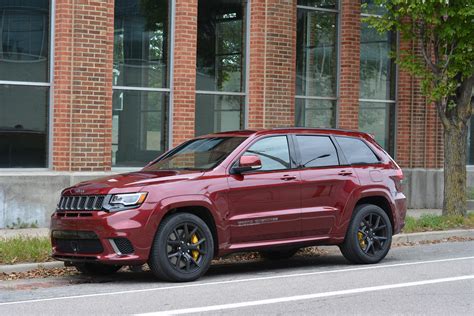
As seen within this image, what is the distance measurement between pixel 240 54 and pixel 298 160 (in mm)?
7078

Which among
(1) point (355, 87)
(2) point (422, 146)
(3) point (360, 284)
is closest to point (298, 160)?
(3) point (360, 284)

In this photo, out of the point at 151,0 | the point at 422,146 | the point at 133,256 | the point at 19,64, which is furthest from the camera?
the point at 422,146

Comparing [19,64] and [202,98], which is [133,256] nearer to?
[19,64]

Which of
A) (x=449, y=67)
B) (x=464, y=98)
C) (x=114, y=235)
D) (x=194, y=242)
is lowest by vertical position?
(x=194, y=242)

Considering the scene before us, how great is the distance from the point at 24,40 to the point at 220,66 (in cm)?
412

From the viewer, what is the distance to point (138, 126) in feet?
55.2

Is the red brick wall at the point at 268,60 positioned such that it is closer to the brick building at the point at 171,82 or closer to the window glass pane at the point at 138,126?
the brick building at the point at 171,82

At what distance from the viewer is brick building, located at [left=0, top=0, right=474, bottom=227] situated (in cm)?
1549

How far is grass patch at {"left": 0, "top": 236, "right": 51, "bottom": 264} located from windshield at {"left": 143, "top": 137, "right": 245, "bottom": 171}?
1.66 m

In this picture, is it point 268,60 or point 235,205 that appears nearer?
point 235,205

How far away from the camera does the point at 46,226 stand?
15617 millimetres

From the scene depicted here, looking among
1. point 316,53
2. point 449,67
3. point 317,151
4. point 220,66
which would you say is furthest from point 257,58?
point 317,151

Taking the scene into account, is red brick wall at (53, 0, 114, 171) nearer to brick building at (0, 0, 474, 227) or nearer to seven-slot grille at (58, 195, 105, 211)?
brick building at (0, 0, 474, 227)

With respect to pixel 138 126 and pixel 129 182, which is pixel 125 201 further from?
pixel 138 126
